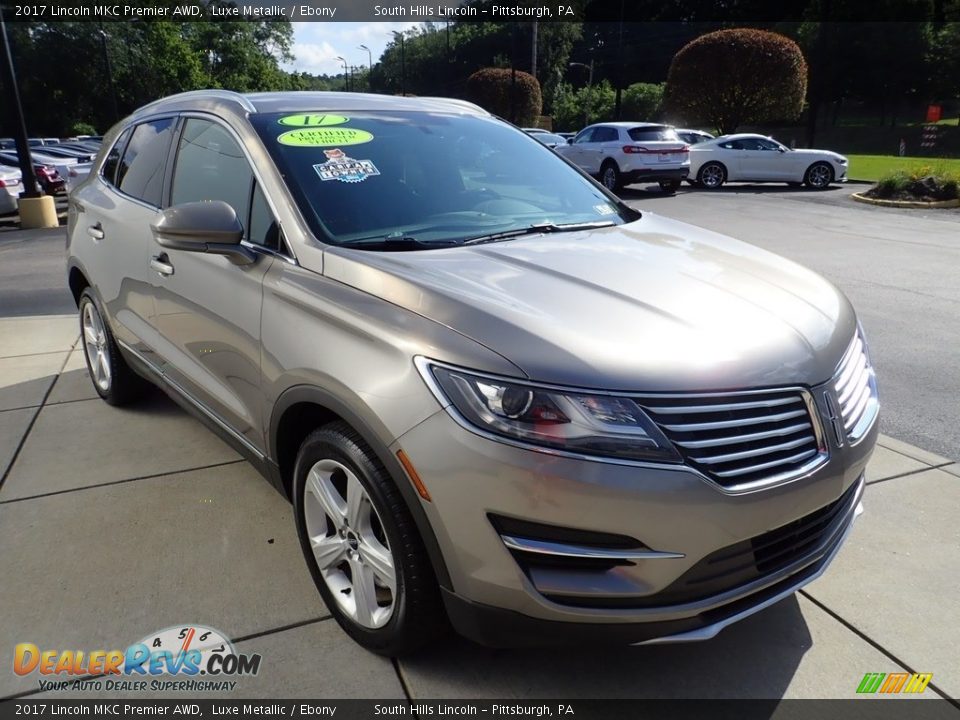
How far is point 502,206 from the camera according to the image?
10.3 ft

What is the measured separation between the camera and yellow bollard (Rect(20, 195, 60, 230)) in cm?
1394

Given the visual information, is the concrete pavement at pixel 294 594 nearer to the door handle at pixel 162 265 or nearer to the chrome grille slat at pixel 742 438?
the chrome grille slat at pixel 742 438

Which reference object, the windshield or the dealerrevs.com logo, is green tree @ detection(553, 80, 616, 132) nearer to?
the windshield

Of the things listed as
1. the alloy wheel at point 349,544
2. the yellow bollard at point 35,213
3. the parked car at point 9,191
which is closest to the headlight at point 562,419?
the alloy wheel at point 349,544

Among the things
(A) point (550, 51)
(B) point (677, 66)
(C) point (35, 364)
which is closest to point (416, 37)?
(A) point (550, 51)

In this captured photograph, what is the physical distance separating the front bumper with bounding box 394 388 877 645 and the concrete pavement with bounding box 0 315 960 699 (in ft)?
1.46

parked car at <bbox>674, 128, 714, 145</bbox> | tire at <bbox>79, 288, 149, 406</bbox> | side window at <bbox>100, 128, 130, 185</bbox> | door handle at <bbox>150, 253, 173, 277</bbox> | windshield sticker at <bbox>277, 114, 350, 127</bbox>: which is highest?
windshield sticker at <bbox>277, 114, 350, 127</bbox>

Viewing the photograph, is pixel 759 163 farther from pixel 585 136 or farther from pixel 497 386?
pixel 497 386

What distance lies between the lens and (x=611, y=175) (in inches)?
746

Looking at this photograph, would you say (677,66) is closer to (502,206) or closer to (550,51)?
(502,206)

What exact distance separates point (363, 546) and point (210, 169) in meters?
1.90

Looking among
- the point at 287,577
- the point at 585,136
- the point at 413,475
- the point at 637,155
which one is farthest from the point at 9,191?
the point at 413,475

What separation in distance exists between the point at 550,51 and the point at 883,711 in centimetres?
8452

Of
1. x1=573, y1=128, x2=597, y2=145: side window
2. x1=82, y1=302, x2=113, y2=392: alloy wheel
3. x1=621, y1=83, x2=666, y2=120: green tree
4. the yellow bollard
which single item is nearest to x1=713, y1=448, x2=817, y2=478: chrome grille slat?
x1=82, y1=302, x2=113, y2=392: alloy wheel
